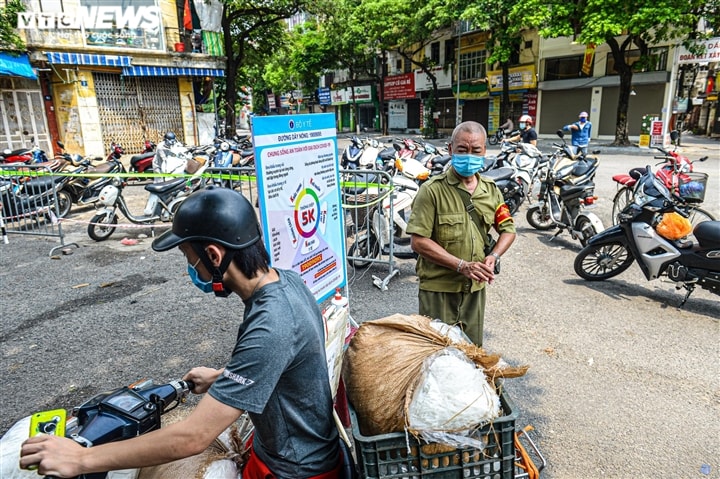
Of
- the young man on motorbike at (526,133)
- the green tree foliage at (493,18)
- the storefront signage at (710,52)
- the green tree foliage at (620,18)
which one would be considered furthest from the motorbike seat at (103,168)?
the storefront signage at (710,52)

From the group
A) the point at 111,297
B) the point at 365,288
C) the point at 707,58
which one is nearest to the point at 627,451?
the point at 365,288

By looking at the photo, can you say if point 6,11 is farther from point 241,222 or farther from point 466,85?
point 466,85

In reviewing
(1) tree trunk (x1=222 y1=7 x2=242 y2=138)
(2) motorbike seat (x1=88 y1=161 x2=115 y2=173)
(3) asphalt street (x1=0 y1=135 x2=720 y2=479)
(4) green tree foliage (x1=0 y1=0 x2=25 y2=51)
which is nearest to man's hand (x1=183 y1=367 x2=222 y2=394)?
(3) asphalt street (x1=0 y1=135 x2=720 y2=479)

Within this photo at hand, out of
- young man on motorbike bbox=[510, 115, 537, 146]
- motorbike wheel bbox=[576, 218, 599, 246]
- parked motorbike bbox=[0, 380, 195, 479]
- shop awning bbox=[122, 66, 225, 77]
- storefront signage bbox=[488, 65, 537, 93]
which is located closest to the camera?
parked motorbike bbox=[0, 380, 195, 479]

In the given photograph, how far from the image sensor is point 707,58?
1808 centimetres

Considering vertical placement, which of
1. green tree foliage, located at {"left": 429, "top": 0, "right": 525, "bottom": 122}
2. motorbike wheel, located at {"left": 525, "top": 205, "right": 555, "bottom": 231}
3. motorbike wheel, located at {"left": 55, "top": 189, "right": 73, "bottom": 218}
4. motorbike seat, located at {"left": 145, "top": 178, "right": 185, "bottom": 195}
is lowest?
motorbike wheel, located at {"left": 525, "top": 205, "right": 555, "bottom": 231}

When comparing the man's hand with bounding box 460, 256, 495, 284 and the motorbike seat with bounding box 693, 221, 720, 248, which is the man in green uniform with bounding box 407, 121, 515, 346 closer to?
the man's hand with bounding box 460, 256, 495, 284

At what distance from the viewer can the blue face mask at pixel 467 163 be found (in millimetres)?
2818

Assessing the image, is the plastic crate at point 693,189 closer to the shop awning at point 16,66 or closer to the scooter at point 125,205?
the scooter at point 125,205

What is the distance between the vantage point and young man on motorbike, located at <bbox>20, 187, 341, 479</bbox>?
52.5 inches

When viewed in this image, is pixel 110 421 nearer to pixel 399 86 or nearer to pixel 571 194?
pixel 571 194

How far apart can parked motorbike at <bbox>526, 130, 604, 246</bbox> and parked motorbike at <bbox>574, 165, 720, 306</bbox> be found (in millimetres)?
1017

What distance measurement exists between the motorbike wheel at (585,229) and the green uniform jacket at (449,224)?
13.4 ft

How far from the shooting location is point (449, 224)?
2871mm
